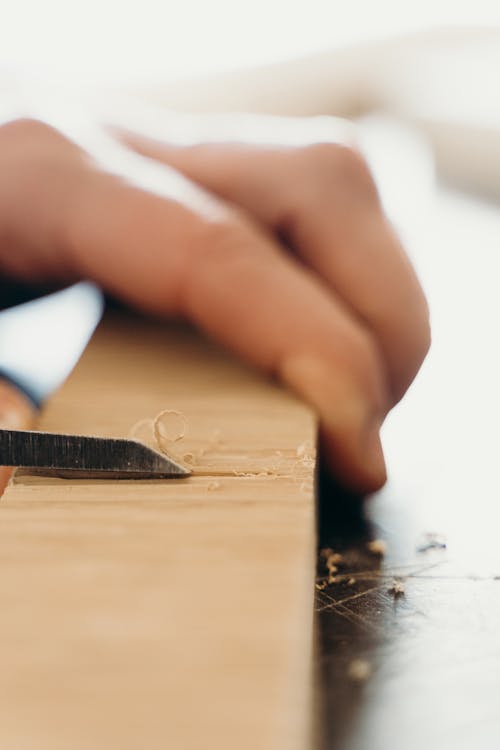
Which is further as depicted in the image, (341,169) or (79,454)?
(341,169)

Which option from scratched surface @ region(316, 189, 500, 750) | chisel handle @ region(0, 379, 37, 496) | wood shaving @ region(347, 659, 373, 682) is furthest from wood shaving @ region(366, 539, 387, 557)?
chisel handle @ region(0, 379, 37, 496)

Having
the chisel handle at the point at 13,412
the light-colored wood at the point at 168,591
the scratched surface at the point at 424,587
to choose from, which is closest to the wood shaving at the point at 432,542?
the scratched surface at the point at 424,587

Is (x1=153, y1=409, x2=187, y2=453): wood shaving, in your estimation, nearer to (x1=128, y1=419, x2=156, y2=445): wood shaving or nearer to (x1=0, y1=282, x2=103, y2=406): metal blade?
(x1=128, y1=419, x2=156, y2=445): wood shaving

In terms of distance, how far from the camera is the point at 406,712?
0.43 metres

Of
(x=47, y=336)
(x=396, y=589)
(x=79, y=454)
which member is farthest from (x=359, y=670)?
(x=47, y=336)

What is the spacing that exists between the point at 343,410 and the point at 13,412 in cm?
21

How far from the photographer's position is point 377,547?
570mm

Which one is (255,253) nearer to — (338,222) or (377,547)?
(338,222)

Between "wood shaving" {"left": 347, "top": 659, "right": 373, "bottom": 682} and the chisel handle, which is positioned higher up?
the chisel handle

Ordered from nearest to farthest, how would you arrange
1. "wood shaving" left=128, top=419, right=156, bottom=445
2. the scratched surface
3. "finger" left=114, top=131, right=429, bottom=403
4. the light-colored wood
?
the light-colored wood
the scratched surface
"wood shaving" left=128, top=419, right=156, bottom=445
"finger" left=114, top=131, right=429, bottom=403

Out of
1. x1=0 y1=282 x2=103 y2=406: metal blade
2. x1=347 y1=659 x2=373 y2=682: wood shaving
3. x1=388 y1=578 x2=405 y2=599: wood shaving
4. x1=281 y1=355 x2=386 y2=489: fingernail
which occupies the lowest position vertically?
x1=0 y1=282 x2=103 y2=406: metal blade

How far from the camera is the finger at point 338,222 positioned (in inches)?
25.7

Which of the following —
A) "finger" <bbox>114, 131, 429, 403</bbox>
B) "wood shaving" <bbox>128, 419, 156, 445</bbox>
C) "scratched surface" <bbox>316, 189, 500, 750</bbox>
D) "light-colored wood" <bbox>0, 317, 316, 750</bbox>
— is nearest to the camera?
"light-colored wood" <bbox>0, 317, 316, 750</bbox>

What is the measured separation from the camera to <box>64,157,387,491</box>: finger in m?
0.59
